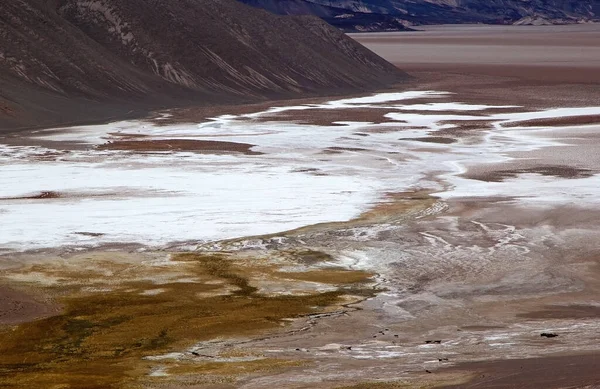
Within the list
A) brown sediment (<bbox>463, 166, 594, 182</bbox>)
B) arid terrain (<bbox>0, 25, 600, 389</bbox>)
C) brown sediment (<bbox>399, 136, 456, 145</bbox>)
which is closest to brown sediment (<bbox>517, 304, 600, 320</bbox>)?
arid terrain (<bbox>0, 25, 600, 389</bbox>)

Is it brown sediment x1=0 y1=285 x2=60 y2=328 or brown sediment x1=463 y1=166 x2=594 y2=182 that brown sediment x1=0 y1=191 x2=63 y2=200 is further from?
brown sediment x1=463 y1=166 x2=594 y2=182

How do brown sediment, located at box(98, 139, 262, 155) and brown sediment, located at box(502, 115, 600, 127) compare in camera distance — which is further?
brown sediment, located at box(502, 115, 600, 127)

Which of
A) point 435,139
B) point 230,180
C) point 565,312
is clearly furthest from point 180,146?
point 565,312

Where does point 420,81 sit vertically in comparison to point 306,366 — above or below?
below

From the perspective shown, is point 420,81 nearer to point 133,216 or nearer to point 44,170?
point 44,170

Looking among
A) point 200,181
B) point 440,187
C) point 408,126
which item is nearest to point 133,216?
point 200,181

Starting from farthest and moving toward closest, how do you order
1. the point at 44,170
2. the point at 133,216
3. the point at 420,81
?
the point at 420,81 < the point at 44,170 < the point at 133,216

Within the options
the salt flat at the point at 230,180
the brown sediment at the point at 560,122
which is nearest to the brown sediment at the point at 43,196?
the salt flat at the point at 230,180
